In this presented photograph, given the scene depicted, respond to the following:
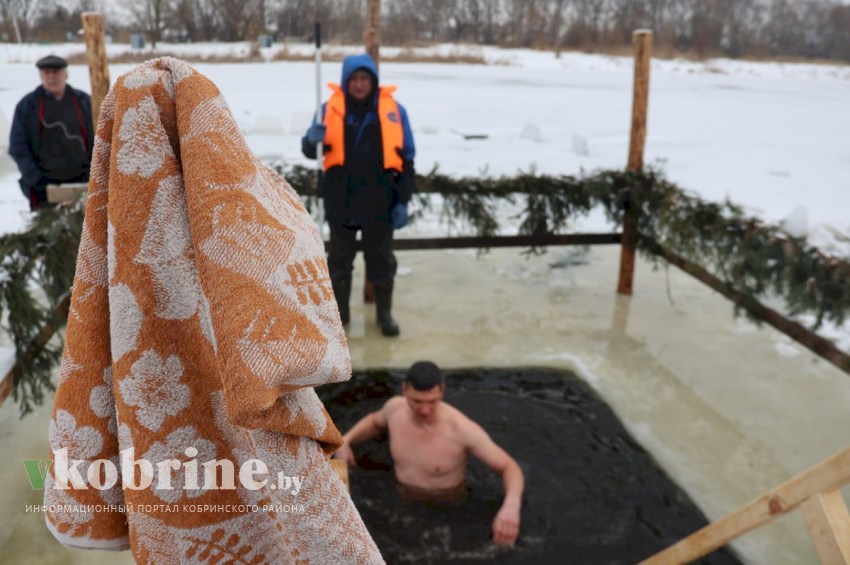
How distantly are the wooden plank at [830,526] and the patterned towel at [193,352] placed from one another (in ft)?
3.85

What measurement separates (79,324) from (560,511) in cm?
298

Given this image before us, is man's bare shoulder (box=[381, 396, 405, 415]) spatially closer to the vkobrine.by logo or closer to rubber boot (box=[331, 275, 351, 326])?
rubber boot (box=[331, 275, 351, 326])

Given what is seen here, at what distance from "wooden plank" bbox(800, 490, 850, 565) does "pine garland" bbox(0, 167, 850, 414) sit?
79.9 inches

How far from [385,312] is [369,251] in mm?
451

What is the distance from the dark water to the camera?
3.24m

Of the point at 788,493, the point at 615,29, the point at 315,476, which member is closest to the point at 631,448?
the point at 788,493

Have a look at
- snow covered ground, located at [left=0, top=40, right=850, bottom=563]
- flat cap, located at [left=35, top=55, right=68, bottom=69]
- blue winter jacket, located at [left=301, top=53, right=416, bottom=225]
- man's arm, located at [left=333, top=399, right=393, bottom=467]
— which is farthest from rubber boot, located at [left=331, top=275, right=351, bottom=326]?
flat cap, located at [left=35, top=55, right=68, bottom=69]

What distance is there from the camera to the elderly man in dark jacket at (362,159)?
4.52 meters

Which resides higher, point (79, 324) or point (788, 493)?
point (79, 324)

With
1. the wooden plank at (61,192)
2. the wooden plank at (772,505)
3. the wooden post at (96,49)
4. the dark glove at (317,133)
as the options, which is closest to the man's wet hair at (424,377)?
the wooden plank at (772,505)

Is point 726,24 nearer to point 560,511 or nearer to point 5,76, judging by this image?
point 5,76


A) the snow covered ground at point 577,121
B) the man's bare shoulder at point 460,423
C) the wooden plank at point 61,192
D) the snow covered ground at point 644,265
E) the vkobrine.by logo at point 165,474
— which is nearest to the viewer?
the vkobrine.by logo at point 165,474

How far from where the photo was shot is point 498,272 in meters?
6.30

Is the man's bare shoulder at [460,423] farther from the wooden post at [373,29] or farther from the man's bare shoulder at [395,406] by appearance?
the wooden post at [373,29]
